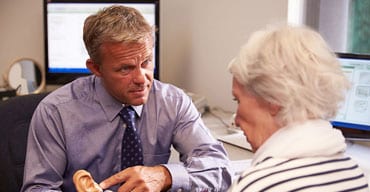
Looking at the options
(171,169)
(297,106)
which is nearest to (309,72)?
(297,106)

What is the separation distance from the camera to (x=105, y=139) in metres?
1.58

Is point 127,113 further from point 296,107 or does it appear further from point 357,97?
point 357,97

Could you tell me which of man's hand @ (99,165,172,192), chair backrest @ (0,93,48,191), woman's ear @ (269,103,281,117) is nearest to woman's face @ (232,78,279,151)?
woman's ear @ (269,103,281,117)

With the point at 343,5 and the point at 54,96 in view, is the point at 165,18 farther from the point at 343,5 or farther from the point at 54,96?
→ the point at 54,96

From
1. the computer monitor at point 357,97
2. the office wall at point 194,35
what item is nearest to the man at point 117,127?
the computer monitor at point 357,97

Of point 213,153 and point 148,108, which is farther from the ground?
point 148,108

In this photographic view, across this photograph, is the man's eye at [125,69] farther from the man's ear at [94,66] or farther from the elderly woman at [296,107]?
the elderly woman at [296,107]

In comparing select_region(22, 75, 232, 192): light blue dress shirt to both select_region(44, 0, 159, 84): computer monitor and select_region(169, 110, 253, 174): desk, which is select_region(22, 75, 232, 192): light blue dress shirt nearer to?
select_region(169, 110, 253, 174): desk

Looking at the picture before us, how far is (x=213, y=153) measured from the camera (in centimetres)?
160

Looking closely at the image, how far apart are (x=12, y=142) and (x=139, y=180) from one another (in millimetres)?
511

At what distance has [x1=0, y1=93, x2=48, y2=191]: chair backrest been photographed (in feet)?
5.41

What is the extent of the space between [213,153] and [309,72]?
0.66 metres

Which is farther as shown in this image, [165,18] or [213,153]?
[165,18]

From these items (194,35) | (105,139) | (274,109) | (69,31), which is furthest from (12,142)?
(194,35)
